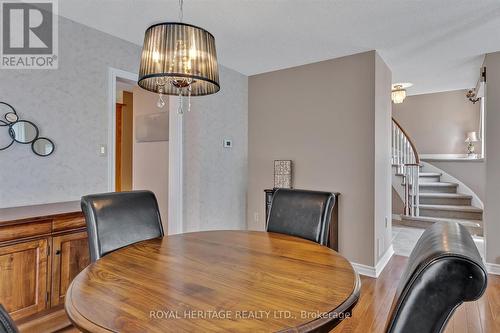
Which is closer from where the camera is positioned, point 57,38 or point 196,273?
point 196,273

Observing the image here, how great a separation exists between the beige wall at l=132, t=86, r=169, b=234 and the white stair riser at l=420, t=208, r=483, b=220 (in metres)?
4.52

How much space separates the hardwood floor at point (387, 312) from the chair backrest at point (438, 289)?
1679 mm

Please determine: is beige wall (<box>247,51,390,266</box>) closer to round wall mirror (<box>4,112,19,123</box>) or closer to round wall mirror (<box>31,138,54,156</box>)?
round wall mirror (<box>31,138,54,156</box>)

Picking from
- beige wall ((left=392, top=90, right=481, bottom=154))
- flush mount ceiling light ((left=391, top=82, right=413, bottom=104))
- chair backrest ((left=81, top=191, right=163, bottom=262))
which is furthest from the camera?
beige wall ((left=392, top=90, right=481, bottom=154))

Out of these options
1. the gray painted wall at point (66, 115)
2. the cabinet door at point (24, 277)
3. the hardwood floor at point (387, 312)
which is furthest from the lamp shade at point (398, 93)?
the cabinet door at point (24, 277)

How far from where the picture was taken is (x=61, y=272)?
6.62 ft

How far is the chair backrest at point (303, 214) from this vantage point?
1883 mm

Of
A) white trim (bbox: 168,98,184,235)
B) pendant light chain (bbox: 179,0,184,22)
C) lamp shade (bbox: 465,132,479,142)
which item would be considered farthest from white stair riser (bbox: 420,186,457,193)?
pendant light chain (bbox: 179,0,184,22)

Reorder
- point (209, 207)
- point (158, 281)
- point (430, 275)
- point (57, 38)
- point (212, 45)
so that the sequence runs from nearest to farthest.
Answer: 1. point (430, 275)
2. point (158, 281)
3. point (212, 45)
4. point (57, 38)
5. point (209, 207)

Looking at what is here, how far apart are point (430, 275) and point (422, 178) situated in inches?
248

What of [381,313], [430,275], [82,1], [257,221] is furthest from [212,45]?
[257,221]

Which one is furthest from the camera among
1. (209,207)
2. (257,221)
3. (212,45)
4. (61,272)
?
(257,221)

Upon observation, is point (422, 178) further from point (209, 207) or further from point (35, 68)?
point (35, 68)

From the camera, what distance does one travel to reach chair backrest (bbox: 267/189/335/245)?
1883 millimetres
